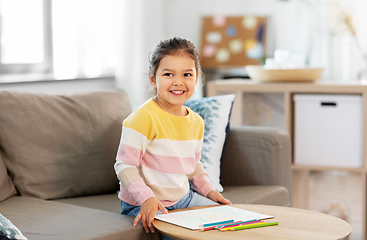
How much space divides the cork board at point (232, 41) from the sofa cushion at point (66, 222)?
8.13 feet

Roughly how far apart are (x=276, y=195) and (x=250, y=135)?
256 mm

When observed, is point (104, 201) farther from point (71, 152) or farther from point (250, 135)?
point (250, 135)

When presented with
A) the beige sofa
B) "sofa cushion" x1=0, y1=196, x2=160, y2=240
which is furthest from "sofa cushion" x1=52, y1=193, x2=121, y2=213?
"sofa cushion" x1=0, y1=196, x2=160, y2=240

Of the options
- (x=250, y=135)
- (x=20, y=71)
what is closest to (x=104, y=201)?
(x=250, y=135)

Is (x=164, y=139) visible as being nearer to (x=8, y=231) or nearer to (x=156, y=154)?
(x=156, y=154)

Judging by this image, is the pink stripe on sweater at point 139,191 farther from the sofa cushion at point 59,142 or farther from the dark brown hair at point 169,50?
the sofa cushion at point 59,142

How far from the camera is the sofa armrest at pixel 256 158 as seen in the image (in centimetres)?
180

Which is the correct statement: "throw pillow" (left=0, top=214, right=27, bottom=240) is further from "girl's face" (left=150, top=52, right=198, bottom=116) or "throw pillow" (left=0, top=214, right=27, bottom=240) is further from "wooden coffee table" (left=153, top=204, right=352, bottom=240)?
"girl's face" (left=150, top=52, right=198, bottom=116)

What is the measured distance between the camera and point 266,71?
2338 mm

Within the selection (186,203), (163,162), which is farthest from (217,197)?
(163,162)

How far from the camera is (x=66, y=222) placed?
129cm

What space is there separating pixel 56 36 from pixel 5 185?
1.45 m

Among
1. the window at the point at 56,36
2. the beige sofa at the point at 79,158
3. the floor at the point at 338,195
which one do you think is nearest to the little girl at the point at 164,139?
the beige sofa at the point at 79,158

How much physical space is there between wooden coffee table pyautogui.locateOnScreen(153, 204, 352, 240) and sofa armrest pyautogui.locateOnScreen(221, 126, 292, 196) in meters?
0.62
